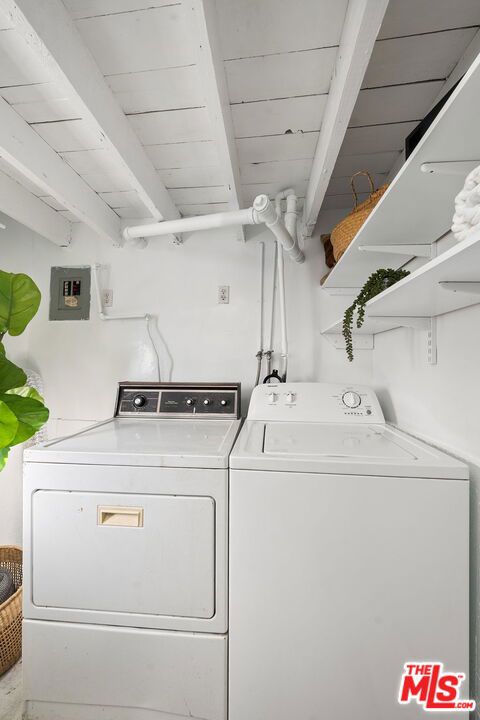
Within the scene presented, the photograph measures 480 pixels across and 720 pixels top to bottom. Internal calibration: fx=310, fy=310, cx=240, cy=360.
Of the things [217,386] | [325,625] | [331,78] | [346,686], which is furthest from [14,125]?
[346,686]

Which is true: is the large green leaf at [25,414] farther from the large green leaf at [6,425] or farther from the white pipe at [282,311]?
the white pipe at [282,311]

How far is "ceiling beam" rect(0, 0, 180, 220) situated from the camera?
785mm

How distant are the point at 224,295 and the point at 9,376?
1.21 meters

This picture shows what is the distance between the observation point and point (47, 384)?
6.96 ft

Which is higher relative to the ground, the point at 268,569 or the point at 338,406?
the point at 338,406

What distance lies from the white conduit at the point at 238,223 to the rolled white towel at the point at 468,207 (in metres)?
0.81

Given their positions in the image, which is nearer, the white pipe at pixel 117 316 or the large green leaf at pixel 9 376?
the large green leaf at pixel 9 376

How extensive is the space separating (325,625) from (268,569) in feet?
0.73

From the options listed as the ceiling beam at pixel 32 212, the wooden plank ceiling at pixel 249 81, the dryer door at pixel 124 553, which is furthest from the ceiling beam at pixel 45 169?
the dryer door at pixel 124 553

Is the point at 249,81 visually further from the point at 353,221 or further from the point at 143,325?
the point at 143,325

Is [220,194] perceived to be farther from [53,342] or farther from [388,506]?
[388,506]

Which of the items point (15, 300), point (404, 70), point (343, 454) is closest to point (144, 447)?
→ point (343, 454)

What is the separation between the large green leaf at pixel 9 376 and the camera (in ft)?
4.00

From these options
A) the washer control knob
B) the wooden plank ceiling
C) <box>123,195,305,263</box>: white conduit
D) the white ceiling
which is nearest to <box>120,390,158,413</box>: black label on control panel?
<box>123,195,305,263</box>: white conduit
